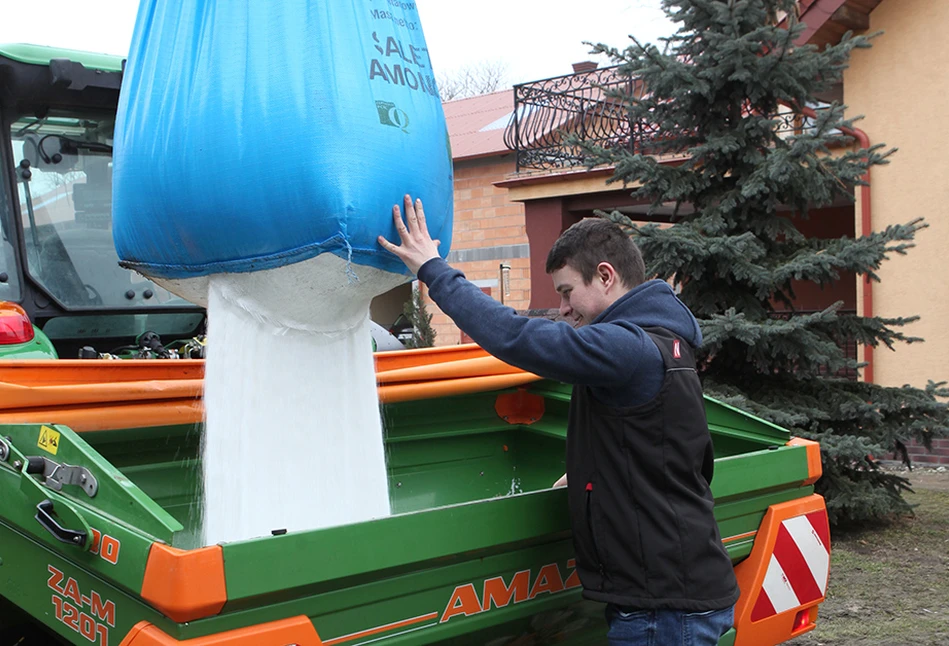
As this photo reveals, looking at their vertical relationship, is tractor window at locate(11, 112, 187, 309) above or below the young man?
above

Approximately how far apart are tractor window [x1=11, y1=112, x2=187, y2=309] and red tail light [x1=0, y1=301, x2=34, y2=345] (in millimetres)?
659

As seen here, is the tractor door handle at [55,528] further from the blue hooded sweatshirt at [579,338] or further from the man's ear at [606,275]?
the man's ear at [606,275]

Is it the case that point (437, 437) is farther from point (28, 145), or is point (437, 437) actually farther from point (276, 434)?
point (28, 145)

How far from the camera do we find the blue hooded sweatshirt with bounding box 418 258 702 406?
188cm

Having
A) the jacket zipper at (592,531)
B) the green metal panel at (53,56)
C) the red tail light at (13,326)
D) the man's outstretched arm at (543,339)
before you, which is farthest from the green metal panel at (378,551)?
the green metal panel at (53,56)

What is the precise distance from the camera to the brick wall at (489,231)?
48.9ft

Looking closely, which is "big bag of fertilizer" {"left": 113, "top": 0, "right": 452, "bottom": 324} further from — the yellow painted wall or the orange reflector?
the yellow painted wall

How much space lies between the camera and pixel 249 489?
2129 mm

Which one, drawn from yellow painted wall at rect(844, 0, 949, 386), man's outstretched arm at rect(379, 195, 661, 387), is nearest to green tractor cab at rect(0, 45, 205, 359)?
man's outstretched arm at rect(379, 195, 661, 387)

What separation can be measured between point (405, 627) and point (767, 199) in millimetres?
4393

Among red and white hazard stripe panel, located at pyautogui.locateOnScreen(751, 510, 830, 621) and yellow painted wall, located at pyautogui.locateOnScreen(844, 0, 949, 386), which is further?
yellow painted wall, located at pyautogui.locateOnScreen(844, 0, 949, 386)

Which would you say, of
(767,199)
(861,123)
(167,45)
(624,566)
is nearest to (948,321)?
(861,123)

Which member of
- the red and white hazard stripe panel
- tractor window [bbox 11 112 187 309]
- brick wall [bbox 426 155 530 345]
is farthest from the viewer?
brick wall [bbox 426 155 530 345]

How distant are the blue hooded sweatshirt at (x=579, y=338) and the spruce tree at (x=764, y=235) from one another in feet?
11.1
